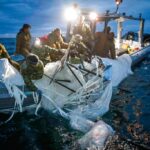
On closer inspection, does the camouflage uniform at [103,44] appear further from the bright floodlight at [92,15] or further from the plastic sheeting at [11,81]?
the plastic sheeting at [11,81]

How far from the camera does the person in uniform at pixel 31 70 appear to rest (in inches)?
365

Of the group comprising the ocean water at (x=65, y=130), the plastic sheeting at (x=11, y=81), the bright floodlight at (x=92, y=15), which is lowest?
the ocean water at (x=65, y=130)

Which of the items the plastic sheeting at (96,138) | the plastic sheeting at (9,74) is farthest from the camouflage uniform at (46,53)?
the plastic sheeting at (96,138)

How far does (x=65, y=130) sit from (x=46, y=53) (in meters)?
3.23

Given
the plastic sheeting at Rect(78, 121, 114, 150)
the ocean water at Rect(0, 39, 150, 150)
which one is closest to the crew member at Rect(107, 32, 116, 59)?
the ocean water at Rect(0, 39, 150, 150)

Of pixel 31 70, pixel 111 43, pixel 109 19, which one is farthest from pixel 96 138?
pixel 109 19

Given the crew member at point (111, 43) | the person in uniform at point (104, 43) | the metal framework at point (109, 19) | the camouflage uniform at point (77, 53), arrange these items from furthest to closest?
1. the metal framework at point (109, 19)
2. the crew member at point (111, 43)
3. the person in uniform at point (104, 43)
4. the camouflage uniform at point (77, 53)

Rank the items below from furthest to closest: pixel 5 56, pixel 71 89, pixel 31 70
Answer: pixel 71 89 → pixel 5 56 → pixel 31 70

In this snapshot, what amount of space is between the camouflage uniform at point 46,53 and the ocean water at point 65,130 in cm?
193

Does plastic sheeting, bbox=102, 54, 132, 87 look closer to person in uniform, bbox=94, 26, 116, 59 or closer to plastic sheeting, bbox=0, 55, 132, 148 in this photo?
person in uniform, bbox=94, 26, 116, 59

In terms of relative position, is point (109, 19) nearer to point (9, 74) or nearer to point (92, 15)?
point (92, 15)

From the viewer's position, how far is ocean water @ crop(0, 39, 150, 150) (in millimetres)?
7566

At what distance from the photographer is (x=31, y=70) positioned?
9383mm

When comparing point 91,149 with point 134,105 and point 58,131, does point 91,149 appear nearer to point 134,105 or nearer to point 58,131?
point 58,131
